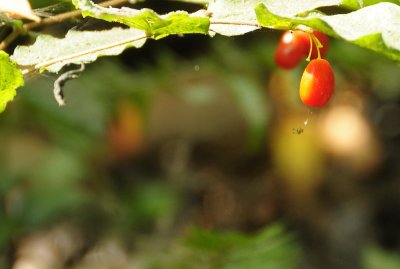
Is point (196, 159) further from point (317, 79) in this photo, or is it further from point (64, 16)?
point (317, 79)

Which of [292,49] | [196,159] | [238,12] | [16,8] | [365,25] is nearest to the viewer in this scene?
[365,25]

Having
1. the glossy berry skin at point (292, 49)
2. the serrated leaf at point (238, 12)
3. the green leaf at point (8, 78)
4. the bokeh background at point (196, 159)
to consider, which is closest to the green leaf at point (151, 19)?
the serrated leaf at point (238, 12)

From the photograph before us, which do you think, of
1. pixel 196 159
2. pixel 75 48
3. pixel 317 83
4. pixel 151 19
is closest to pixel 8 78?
pixel 75 48

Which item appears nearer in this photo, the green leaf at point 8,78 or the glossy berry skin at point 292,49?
→ the green leaf at point 8,78

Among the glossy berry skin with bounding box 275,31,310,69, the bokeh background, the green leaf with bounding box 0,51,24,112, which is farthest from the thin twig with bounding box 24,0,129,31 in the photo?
the bokeh background

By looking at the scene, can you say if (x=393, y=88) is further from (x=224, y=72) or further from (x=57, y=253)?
(x=57, y=253)

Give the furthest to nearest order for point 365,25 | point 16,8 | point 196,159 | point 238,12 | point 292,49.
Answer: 1. point 196,159
2. point 292,49
3. point 16,8
4. point 238,12
5. point 365,25

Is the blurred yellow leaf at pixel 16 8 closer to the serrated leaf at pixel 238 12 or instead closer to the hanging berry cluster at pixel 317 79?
the serrated leaf at pixel 238 12

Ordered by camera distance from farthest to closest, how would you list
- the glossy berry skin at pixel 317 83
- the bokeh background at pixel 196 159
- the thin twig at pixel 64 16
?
the bokeh background at pixel 196 159
the thin twig at pixel 64 16
the glossy berry skin at pixel 317 83
